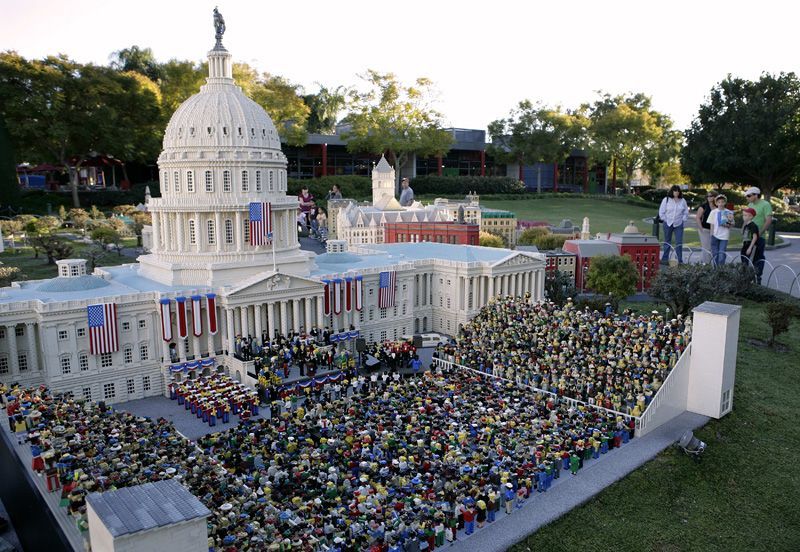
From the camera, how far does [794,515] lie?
2508cm

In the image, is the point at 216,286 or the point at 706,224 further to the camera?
the point at 706,224

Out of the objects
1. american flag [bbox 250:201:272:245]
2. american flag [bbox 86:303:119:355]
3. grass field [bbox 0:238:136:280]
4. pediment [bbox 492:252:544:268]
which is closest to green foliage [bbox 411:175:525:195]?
grass field [bbox 0:238:136:280]

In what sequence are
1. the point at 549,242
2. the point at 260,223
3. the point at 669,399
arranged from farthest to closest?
1. the point at 549,242
2. the point at 260,223
3. the point at 669,399

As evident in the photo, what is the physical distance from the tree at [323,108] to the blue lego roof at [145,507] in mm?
112314

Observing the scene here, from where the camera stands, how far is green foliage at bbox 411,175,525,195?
110 meters

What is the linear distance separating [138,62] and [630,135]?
3356 inches

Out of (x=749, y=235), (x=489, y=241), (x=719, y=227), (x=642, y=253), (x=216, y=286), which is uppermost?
(x=719, y=227)

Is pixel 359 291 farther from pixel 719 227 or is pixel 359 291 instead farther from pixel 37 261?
pixel 37 261

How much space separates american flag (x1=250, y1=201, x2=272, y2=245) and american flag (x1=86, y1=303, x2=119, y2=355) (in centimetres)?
1074

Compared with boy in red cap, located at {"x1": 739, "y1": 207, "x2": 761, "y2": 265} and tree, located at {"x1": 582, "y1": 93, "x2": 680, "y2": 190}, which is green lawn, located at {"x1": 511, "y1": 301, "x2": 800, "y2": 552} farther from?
tree, located at {"x1": 582, "y1": 93, "x2": 680, "y2": 190}

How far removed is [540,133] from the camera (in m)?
114

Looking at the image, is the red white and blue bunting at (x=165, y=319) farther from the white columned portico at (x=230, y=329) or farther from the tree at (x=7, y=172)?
the tree at (x=7, y=172)

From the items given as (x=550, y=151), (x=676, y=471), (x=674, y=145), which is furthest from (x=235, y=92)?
(x=674, y=145)

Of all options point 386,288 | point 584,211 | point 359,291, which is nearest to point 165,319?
point 359,291
